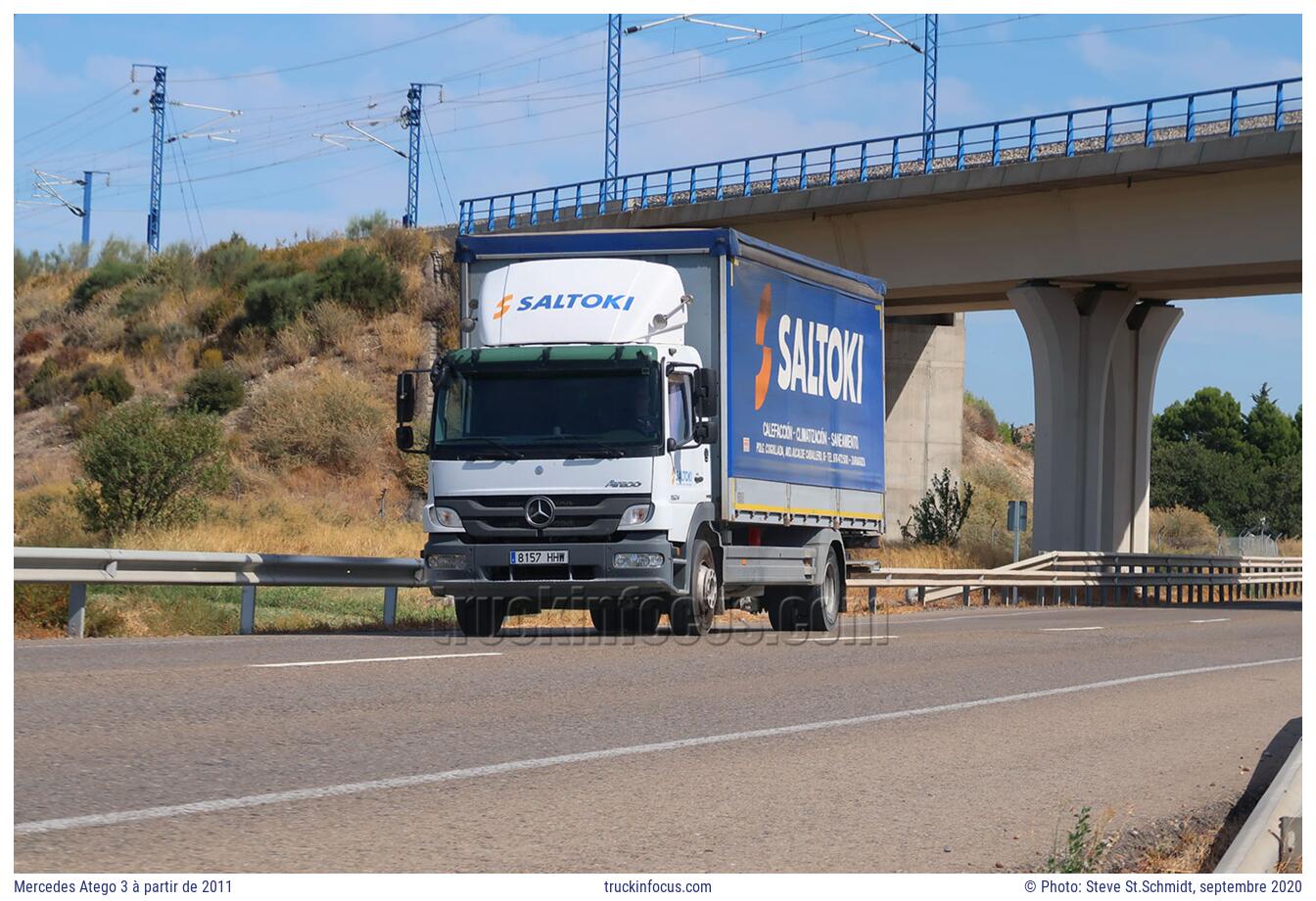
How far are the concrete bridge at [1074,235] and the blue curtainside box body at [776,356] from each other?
1604 centimetres

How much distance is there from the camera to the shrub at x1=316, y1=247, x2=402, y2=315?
63.5 meters

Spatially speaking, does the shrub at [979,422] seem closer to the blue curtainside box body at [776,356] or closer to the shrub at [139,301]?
the shrub at [139,301]

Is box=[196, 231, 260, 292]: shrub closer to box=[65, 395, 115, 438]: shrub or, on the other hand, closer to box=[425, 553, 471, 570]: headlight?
box=[65, 395, 115, 438]: shrub

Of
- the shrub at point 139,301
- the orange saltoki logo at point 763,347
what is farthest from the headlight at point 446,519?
the shrub at point 139,301

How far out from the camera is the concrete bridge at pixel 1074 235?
113 ft

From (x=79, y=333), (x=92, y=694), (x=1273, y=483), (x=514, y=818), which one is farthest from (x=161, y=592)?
(x=1273, y=483)

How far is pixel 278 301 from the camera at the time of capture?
6312cm

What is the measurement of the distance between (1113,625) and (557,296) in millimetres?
9442

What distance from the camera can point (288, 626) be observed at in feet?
65.0

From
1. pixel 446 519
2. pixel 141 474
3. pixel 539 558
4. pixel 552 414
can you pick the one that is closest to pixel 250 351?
pixel 141 474

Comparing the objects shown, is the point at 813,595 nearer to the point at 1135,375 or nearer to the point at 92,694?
the point at 92,694

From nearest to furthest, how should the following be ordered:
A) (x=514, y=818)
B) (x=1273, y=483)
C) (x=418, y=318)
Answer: (x=514, y=818) < (x=418, y=318) < (x=1273, y=483)

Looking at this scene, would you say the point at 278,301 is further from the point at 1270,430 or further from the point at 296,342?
the point at 1270,430

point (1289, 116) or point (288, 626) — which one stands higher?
point (1289, 116)
